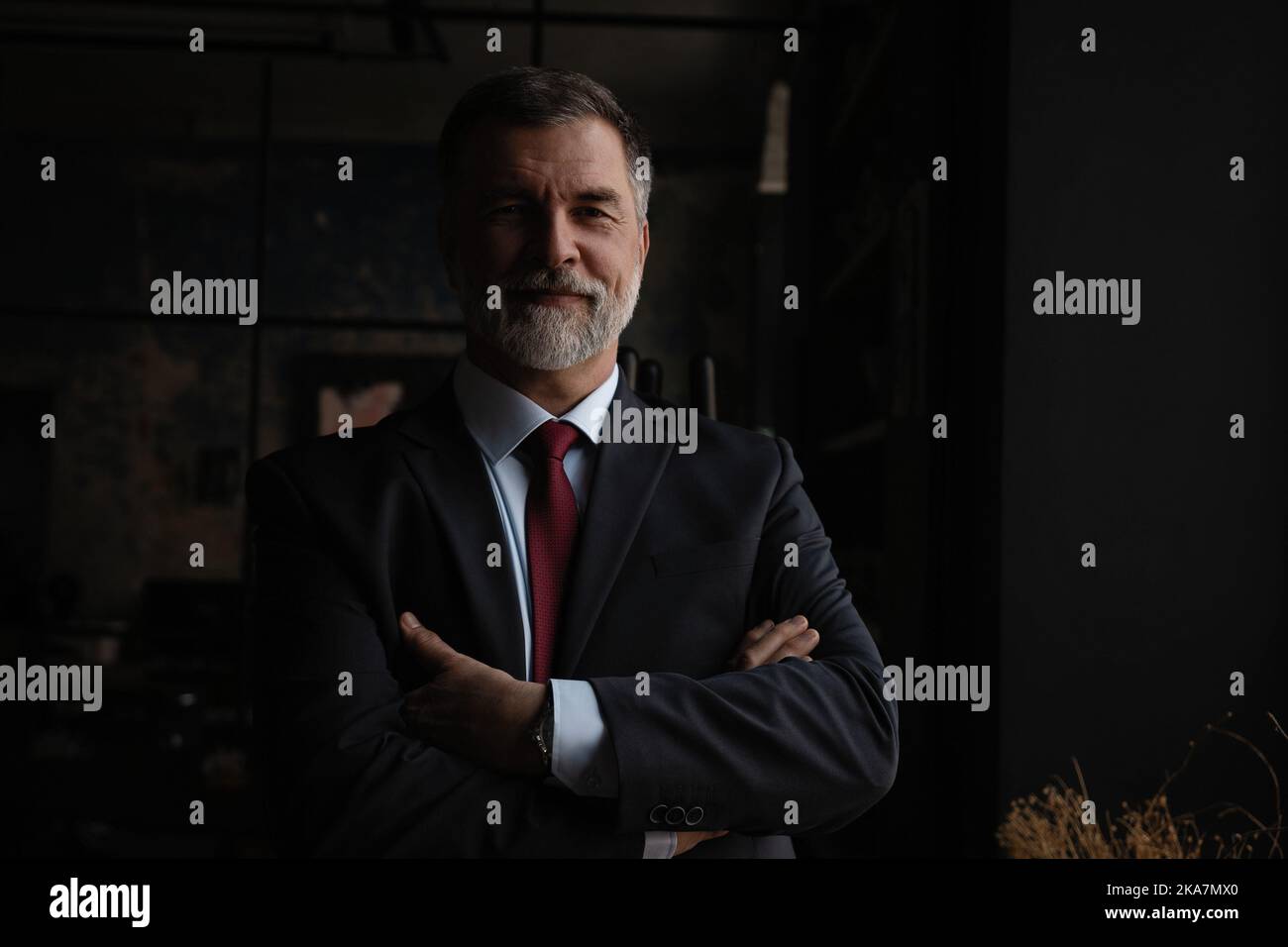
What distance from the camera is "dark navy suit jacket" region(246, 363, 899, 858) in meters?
1.22

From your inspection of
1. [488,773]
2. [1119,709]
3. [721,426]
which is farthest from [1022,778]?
[488,773]

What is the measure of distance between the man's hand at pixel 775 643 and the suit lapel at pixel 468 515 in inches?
10.8

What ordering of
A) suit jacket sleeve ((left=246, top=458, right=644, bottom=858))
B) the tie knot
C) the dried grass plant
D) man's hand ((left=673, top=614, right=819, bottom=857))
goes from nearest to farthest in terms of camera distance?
suit jacket sleeve ((left=246, top=458, right=644, bottom=858)), man's hand ((left=673, top=614, right=819, bottom=857)), the tie knot, the dried grass plant

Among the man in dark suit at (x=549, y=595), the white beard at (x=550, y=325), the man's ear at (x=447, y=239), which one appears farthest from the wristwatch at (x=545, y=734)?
the man's ear at (x=447, y=239)

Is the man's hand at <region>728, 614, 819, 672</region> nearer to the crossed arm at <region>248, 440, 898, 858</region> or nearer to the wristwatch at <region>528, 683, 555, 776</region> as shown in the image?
the crossed arm at <region>248, 440, 898, 858</region>

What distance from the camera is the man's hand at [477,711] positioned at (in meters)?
1.23

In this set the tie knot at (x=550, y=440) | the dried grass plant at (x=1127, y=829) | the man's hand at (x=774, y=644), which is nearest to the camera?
the man's hand at (x=774, y=644)

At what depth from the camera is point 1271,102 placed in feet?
6.61

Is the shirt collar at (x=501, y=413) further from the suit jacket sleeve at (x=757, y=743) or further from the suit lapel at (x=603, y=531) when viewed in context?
the suit jacket sleeve at (x=757, y=743)

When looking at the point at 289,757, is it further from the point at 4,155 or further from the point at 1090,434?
the point at 4,155

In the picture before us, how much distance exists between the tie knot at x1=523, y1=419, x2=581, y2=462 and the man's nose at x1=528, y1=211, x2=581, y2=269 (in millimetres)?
216

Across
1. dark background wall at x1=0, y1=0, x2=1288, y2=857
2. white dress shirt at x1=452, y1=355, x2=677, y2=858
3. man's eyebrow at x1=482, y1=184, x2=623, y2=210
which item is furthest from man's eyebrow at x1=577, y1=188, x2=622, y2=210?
dark background wall at x1=0, y1=0, x2=1288, y2=857
